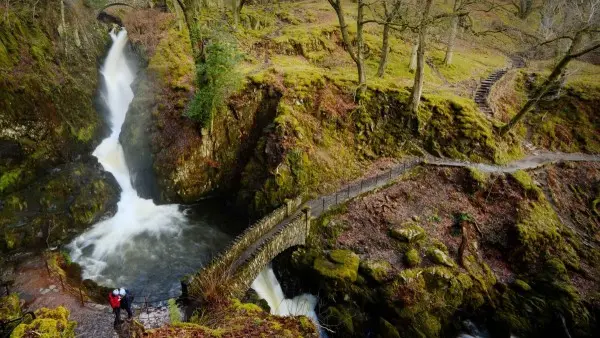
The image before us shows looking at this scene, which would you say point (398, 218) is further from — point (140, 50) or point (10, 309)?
point (140, 50)

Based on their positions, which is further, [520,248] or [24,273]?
[520,248]

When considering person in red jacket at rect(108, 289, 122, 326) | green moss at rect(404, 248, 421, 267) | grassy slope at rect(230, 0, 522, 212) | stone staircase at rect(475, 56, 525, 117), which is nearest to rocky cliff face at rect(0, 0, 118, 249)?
person in red jacket at rect(108, 289, 122, 326)

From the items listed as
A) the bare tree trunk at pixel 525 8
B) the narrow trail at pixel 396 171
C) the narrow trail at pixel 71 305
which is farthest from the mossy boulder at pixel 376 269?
the bare tree trunk at pixel 525 8

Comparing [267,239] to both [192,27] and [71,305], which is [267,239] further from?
[192,27]

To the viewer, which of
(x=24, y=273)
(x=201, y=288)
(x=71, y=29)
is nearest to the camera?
(x=201, y=288)

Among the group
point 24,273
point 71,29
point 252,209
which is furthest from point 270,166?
point 71,29

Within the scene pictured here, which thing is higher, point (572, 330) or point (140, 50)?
point (140, 50)

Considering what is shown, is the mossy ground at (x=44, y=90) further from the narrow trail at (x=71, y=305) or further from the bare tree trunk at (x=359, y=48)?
the bare tree trunk at (x=359, y=48)

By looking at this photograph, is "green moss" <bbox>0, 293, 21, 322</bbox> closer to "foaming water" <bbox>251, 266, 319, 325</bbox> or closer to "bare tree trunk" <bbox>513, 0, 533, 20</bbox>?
"foaming water" <bbox>251, 266, 319, 325</bbox>
